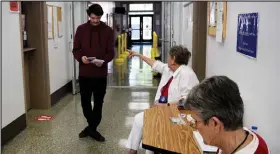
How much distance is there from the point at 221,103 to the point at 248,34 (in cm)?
132

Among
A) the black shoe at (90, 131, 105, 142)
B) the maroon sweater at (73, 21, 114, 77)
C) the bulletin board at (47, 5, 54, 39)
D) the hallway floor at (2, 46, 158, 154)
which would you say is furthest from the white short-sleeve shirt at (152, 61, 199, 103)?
the bulletin board at (47, 5, 54, 39)

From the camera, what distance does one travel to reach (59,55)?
18.6 feet

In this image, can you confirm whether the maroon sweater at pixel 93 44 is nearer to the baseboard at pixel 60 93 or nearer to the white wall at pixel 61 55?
the white wall at pixel 61 55

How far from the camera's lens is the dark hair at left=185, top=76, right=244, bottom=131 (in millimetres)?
1166

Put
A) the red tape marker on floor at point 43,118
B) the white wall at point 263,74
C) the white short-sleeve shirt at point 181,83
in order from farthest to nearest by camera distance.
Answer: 1. the red tape marker on floor at point 43,118
2. the white short-sleeve shirt at point 181,83
3. the white wall at point 263,74

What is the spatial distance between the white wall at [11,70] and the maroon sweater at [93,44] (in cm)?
83

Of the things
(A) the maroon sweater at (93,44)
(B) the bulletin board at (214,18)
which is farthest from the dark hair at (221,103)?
(A) the maroon sweater at (93,44)

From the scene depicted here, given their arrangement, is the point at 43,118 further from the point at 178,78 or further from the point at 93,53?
the point at 178,78

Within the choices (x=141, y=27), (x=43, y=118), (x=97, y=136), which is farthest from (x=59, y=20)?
Answer: (x=141, y=27)

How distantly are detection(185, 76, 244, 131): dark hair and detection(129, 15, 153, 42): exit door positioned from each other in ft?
68.8

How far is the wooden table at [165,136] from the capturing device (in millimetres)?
1713

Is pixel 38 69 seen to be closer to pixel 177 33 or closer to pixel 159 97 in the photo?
pixel 159 97

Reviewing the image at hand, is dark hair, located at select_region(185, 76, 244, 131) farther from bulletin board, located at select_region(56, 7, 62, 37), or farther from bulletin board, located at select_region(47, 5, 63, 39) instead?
bulletin board, located at select_region(56, 7, 62, 37)

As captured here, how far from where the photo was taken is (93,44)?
3514 millimetres
